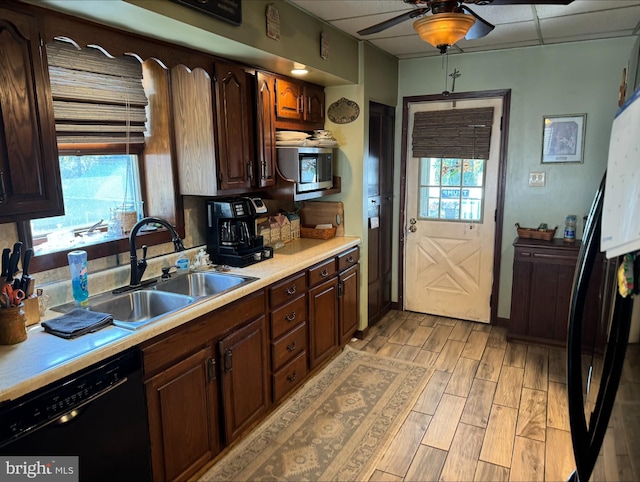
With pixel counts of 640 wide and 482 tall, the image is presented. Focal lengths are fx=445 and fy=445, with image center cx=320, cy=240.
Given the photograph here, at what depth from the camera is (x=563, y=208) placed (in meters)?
3.77

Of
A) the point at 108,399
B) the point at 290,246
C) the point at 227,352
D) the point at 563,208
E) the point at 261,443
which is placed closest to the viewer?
the point at 108,399

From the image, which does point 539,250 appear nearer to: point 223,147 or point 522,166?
point 522,166

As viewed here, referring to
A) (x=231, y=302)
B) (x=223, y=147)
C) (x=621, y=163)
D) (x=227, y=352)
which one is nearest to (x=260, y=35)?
(x=223, y=147)

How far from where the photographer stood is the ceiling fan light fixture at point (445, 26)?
1.99m

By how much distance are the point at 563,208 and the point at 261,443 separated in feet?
10.0

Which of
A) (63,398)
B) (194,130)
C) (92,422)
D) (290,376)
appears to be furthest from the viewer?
(290,376)

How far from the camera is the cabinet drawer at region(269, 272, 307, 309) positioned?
2.62 meters

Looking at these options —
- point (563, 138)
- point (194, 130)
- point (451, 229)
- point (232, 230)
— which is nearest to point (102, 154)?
point (194, 130)

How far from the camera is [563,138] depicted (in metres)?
3.69

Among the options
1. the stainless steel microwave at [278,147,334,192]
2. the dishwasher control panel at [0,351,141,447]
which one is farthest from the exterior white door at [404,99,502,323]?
the dishwasher control panel at [0,351,141,447]

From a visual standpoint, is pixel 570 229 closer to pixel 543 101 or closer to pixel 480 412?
pixel 543 101

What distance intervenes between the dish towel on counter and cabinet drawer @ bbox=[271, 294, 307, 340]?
3.29ft

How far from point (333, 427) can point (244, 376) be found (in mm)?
634

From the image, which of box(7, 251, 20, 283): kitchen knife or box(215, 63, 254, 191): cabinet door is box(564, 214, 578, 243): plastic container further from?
box(7, 251, 20, 283): kitchen knife
